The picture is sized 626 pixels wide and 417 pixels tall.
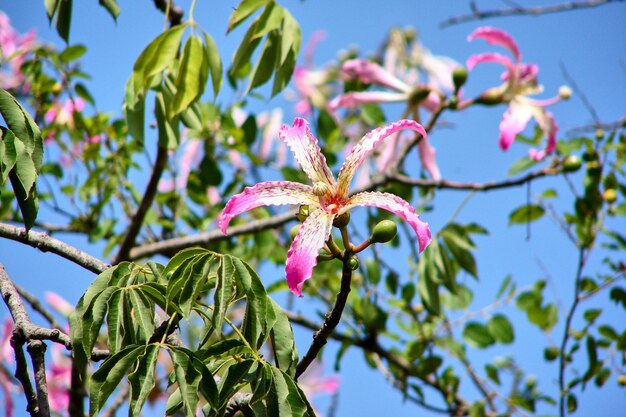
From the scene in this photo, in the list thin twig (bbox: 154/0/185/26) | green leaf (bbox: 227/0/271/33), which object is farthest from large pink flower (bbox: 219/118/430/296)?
thin twig (bbox: 154/0/185/26)

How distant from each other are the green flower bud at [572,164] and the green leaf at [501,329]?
69cm

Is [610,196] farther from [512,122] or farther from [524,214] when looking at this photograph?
[512,122]

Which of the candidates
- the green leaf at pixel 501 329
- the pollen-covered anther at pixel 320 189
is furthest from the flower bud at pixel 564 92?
the pollen-covered anther at pixel 320 189

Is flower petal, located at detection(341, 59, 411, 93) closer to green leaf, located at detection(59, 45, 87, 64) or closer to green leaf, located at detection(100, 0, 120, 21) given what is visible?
green leaf, located at detection(59, 45, 87, 64)

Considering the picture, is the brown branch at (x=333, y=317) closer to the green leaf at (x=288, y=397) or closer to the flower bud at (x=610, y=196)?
the green leaf at (x=288, y=397)

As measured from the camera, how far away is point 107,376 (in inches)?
35.3

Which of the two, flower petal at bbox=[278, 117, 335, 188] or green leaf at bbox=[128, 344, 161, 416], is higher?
flower petal at bbox=[278, 117, 335, 188]

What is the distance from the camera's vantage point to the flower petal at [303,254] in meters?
0.98

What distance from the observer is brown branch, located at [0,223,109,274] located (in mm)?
1129

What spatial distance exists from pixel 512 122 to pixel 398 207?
1304mm

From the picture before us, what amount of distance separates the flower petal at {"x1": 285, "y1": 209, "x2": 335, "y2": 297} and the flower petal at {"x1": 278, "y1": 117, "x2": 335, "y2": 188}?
14cm

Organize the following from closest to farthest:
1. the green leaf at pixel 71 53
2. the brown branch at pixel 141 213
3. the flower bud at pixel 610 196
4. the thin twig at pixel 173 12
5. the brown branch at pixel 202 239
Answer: the thin twig at pixel 173 12 → the brown branch at pixel 141 213 → the brown branch at pixel 202 239 → the green leaf at pixel 71 53 → the flower bud at pixel 610 196

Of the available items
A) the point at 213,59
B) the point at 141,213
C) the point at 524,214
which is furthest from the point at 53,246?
the point at 524,214

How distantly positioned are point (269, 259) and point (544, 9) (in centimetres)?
144
